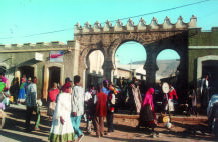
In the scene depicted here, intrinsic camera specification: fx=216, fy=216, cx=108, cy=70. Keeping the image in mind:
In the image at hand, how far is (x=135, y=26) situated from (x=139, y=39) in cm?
109

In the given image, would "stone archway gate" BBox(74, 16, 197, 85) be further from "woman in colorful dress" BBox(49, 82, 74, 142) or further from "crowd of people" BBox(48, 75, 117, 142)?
"woman in colorful dress" BBox(49, 82, 74, 142)

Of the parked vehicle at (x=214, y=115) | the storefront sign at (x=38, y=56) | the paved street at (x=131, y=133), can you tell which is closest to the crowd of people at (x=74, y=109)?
the paved street at (x=131, y=133)

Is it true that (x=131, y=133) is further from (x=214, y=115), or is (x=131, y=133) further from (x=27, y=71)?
(x=27, y=71)

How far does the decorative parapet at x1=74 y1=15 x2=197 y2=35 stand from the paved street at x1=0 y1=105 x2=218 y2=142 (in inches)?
298

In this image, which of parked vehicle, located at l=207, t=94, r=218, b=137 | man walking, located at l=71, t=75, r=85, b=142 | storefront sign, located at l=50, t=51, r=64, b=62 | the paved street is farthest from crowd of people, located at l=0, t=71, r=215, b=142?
storefront sign, located at l=50, t=51, r=64, b=62

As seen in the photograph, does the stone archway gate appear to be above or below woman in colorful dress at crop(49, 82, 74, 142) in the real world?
above

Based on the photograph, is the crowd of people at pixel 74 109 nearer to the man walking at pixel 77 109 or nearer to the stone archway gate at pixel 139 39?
the man walking at pixel 77 109

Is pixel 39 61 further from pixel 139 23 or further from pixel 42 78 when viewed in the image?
pixel 139 23

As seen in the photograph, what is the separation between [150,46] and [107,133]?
31.3 ft

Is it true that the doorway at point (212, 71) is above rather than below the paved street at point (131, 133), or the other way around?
above

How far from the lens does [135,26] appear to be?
54.1 feet

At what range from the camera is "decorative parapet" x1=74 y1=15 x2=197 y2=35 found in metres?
15.2

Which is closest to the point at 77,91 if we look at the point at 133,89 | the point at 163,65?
the point at 133,89

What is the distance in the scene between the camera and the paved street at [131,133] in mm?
7156
